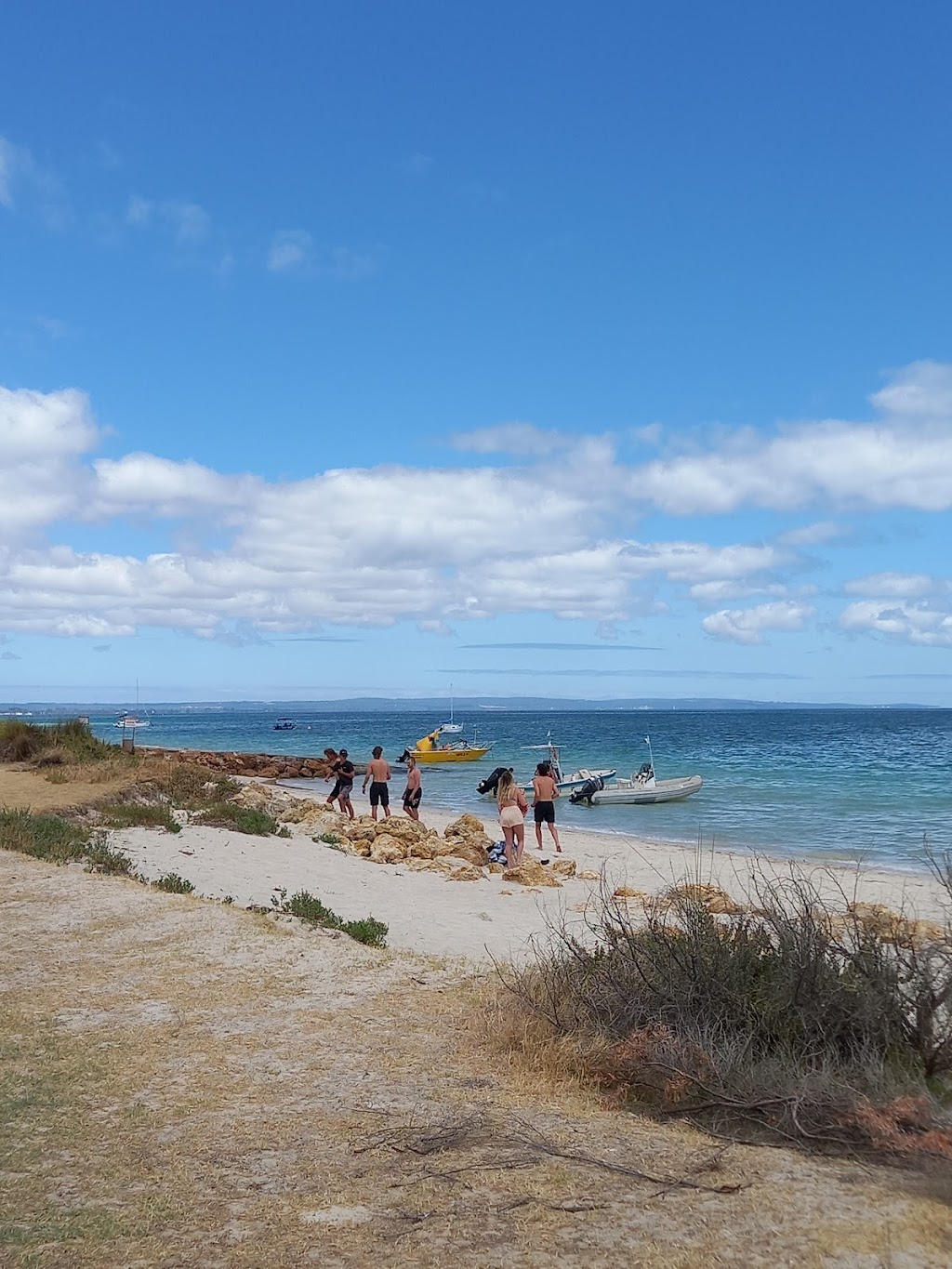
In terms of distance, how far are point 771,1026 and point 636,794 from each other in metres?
24.1

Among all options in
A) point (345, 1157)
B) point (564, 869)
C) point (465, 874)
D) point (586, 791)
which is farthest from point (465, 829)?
point (345, 1157)

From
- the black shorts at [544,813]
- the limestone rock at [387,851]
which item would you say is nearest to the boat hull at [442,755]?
the black shorts at [544,813]

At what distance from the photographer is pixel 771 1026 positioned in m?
5.50

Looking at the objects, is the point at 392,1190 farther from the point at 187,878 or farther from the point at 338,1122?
the point at 187,878

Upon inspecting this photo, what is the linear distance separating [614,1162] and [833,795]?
27.6 metres

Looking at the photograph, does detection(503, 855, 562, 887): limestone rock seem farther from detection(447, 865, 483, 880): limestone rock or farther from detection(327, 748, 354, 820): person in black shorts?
detection(327, 748, 354, 820): person in black shorts

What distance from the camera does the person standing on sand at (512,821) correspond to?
52.1ft

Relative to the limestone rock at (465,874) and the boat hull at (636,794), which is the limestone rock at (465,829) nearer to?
the limestone rock at (465,874)

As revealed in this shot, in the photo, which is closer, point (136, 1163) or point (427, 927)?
point (136, 1163)

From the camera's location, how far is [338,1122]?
5.03 meters

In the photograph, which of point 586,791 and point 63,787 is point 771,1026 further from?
point 586,791

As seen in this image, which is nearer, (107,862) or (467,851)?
(107,862)

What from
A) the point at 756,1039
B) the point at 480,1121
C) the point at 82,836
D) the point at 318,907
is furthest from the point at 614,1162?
the point at 82,836

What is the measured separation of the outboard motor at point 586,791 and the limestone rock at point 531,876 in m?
14.2
